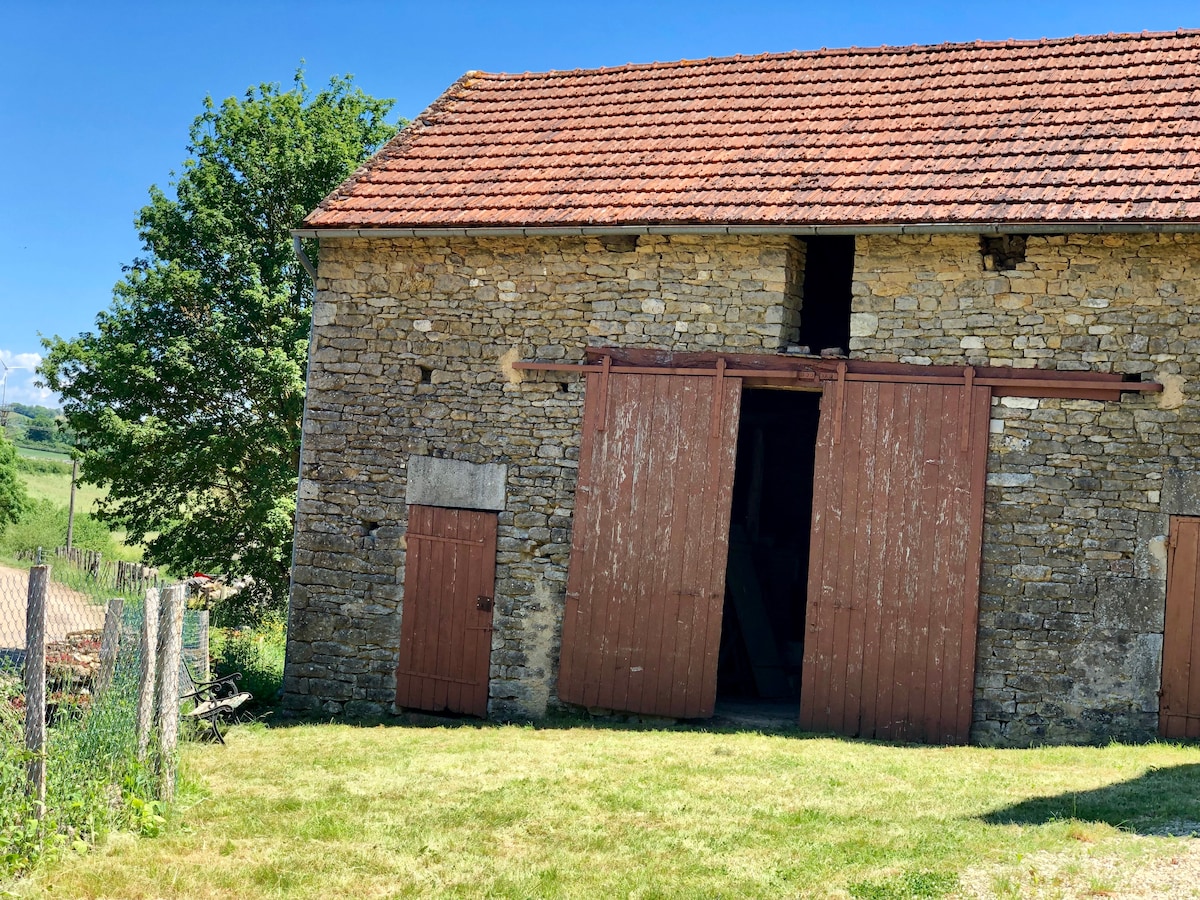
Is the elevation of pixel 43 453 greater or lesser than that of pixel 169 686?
greater

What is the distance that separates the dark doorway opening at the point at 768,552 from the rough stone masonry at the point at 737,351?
248cm

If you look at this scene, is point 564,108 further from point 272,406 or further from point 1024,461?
point 272,406

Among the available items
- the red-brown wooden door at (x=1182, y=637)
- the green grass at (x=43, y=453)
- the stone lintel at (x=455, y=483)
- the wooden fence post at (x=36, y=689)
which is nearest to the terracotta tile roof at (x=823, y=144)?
the stone lintel at (x=455, y=483)

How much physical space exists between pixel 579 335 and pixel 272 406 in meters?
8.68

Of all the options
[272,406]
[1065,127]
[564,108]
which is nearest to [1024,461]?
[1065,127]

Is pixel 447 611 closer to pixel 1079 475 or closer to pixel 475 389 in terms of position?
pixel 475 389

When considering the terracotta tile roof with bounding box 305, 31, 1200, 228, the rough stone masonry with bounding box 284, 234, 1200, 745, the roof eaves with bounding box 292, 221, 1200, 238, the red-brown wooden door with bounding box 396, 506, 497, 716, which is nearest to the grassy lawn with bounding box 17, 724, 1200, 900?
the rough stone masonry with bounding box 284, 234, 1200, 745

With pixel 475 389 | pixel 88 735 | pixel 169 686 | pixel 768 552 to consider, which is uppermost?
pixel 475 389

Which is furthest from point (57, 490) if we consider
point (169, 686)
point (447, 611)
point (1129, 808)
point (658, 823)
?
point (1129, 808)

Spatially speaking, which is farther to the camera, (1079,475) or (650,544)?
(650,544)

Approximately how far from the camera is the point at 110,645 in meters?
6.44

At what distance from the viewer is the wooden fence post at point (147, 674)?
609 centimetres

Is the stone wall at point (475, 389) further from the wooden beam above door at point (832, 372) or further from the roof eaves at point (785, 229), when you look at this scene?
the roof eaves at point (785, 229)

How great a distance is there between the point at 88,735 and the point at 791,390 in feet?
20.7
